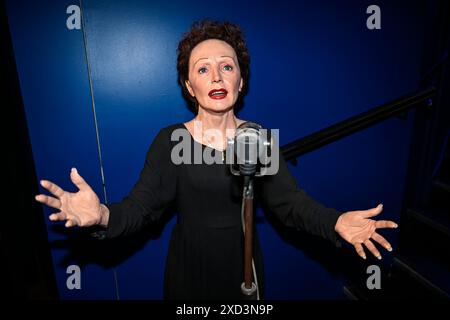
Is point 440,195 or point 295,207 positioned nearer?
point 295,207

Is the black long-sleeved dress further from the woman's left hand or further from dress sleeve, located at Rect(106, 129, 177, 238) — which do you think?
the woman's left hand

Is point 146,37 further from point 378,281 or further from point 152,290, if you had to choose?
point 378,281

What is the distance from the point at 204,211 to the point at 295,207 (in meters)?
0.41

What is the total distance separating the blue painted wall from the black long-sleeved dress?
1.35ft

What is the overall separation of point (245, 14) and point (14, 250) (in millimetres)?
1785

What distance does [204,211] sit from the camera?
1479mm

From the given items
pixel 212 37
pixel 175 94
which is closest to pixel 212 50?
pixel 212 37

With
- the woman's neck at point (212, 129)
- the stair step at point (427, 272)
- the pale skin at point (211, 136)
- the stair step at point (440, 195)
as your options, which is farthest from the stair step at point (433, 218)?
the woman's neck at point (212, 129)

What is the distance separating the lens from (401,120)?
2.20 m

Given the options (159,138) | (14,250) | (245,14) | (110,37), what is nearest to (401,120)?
(245,14)

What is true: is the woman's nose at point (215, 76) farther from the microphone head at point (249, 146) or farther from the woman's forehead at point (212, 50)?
the microphone head at point (249, 146)

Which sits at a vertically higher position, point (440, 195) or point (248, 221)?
point (248, 221)

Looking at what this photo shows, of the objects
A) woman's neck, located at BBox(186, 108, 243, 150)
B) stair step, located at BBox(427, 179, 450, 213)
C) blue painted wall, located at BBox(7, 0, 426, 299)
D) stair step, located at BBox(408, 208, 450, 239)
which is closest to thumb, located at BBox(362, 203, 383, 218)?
woman's neck, located at BBox(186, 108, 243, 150)

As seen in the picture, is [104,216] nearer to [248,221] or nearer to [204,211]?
[204,211]
